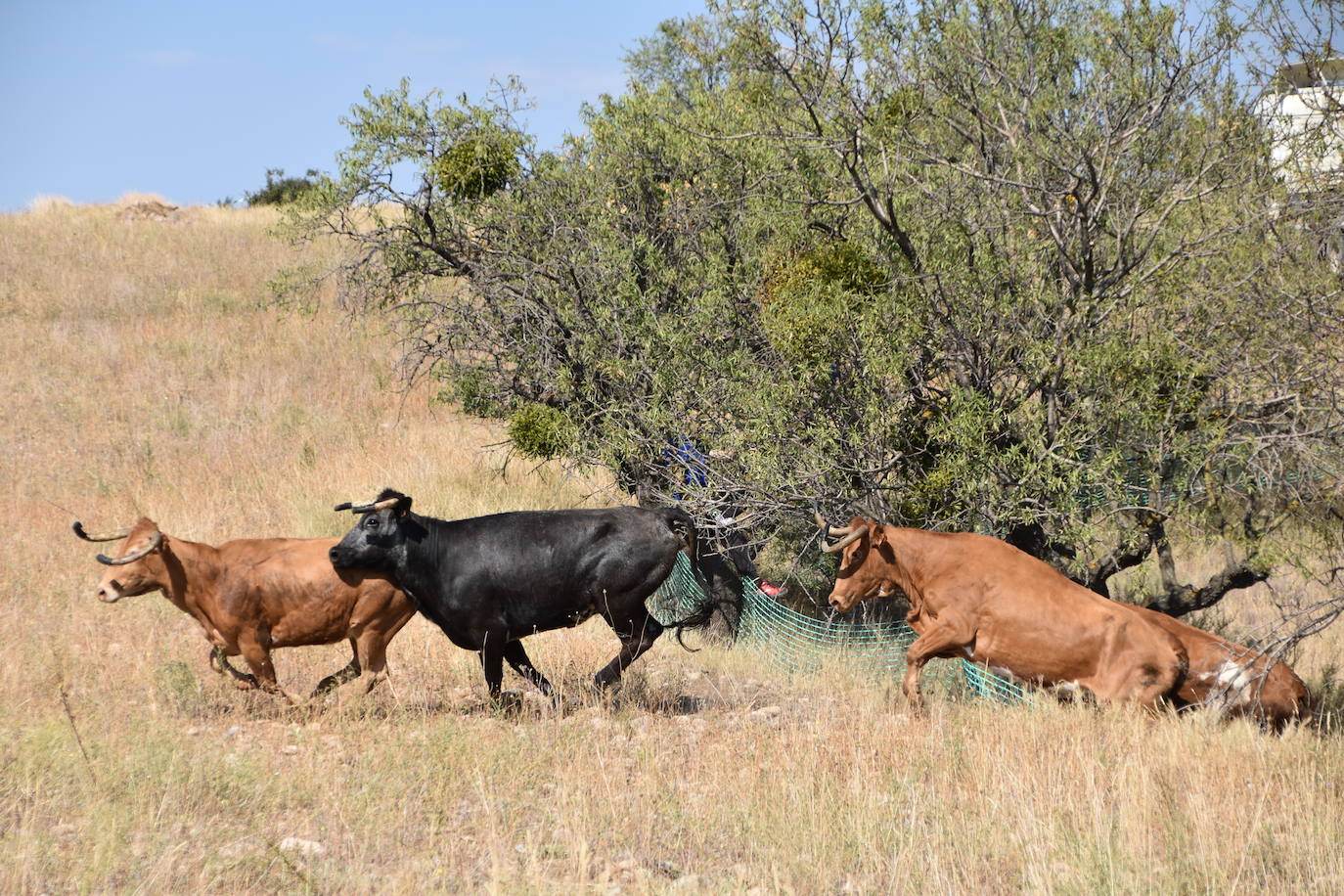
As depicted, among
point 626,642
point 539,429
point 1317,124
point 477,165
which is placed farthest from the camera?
point 477,165

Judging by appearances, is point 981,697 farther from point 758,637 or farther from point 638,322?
point 638,322

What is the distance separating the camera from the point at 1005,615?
8.20 meters

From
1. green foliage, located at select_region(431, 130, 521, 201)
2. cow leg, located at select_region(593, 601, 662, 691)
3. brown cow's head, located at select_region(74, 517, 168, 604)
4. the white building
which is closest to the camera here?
the white building

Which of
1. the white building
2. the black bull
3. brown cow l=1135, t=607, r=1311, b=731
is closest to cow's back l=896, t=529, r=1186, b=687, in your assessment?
brown cow l=1135, t=607, r=1311, b=731

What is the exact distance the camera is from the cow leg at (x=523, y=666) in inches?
360

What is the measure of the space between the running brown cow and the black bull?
1.47 metres

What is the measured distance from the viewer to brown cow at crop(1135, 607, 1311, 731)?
809 cm

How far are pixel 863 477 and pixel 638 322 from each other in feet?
9.87

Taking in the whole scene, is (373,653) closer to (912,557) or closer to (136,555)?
(136,555)

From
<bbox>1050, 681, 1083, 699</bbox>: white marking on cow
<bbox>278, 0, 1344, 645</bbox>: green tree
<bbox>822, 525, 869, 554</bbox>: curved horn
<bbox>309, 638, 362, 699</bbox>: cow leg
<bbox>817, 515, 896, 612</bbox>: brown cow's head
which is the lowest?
<bbox>309, 638, 362, 699</bbox>: cow leg

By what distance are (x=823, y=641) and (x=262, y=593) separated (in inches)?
195

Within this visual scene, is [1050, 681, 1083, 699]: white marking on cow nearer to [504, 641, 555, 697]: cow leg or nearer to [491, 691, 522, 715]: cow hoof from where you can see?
[504, 641, 555, 697]: cow leg

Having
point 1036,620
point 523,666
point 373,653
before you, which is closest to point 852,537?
point 1036,620

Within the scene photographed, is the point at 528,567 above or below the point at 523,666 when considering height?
above
